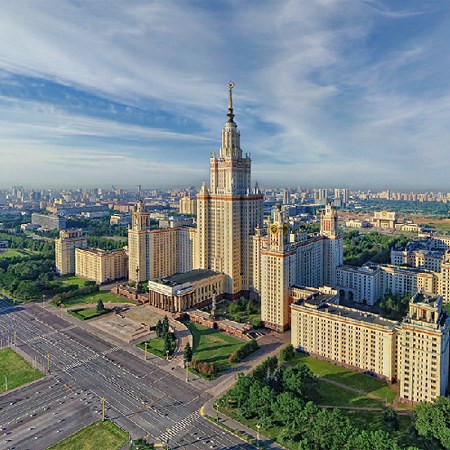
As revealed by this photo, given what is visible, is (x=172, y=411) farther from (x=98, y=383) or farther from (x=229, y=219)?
(x=229, y=219)

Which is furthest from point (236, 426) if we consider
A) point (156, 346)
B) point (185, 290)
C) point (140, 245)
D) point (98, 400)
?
point (140, 245)

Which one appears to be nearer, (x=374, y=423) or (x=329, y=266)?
(x=374, y=423)

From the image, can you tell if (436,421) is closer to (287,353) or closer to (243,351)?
(287,353)

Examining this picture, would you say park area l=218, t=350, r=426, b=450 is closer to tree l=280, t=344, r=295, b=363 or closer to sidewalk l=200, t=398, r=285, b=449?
sidewalk l=200, t=398, r=285, b=449

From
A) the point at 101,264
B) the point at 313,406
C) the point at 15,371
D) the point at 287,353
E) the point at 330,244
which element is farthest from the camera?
the point at 101,264

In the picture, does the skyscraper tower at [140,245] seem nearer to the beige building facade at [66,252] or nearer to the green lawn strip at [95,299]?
the green lawn strip at [95,299]

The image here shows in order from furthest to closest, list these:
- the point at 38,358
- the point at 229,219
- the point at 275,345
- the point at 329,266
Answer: the point at 329,266 < the point at 229,219 < the point at 275,345 < the point at 38,358

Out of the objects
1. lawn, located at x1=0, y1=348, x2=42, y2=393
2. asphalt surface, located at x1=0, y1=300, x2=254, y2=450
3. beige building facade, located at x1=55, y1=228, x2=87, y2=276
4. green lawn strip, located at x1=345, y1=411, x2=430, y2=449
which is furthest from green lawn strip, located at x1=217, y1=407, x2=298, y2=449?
beige building facade, located at x1=55, y1=228, x2=87, y2=276

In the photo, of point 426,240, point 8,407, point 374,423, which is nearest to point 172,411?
point 8,407
